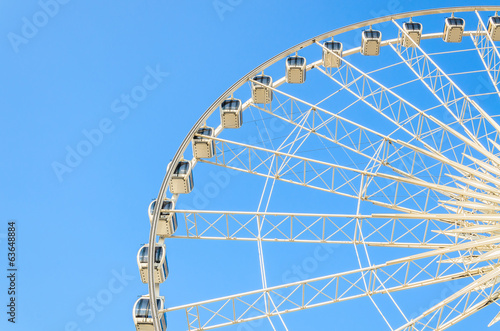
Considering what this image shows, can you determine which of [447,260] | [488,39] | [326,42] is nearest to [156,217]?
[447,260]

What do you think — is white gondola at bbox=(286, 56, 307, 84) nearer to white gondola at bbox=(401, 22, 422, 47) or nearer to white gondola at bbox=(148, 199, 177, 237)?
white gondola at bbox=(401, 22, 422, 47)

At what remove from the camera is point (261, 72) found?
80.0ft

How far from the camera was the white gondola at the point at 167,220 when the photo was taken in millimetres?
20297

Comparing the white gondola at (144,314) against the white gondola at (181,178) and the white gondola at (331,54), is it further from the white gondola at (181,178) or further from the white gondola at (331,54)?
the white gondola at (331,54)

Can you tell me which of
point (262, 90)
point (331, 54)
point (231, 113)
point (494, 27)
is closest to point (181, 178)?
point (231, 113)

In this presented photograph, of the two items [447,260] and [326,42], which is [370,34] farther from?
[447,260]

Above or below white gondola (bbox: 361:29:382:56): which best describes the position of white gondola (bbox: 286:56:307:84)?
below

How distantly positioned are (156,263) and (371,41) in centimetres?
1368

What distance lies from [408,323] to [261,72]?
11.5m

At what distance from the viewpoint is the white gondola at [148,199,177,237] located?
20297 mm

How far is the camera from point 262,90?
80.1 ft

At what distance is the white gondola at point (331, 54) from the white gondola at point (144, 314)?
12669 mm

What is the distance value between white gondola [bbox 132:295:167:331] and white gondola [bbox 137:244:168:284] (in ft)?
2.38

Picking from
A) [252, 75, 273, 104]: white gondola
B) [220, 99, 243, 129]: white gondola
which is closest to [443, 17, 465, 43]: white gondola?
[252, 75, 273, 104]: white gondola
